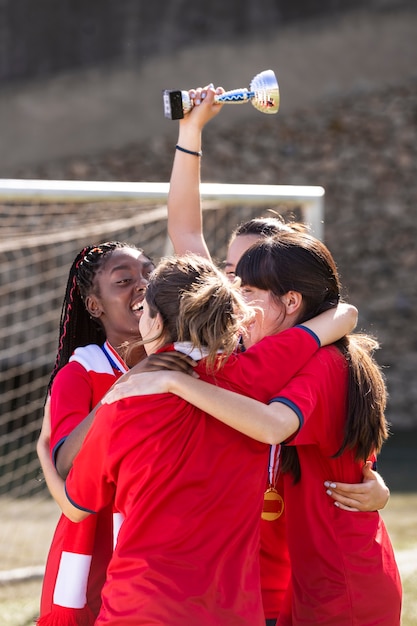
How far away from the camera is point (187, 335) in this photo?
194 centimetres

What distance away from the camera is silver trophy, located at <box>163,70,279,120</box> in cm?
257

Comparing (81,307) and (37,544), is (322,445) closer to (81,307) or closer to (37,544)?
(81,307)

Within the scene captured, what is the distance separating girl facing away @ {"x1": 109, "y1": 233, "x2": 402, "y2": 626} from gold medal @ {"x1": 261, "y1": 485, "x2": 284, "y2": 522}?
70 mm

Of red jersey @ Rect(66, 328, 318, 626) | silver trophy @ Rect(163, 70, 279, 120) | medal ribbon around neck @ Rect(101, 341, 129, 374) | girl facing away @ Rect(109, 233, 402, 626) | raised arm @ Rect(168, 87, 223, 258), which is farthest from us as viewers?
raised arm @ Rect(168, 87, 223, 258)

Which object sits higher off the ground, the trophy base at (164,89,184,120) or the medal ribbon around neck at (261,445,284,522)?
the trophy base at (164,89,184,120)

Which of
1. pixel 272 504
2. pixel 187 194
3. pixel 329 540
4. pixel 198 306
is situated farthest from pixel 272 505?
pixel 187 194

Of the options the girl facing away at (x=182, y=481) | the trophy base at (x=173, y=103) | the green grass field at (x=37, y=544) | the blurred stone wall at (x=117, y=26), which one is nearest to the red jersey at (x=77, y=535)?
the girl facing away at (x=182, y=481)

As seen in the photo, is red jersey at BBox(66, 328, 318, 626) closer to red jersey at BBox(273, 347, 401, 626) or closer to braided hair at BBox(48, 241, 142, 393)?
red jersey at BBox(273, 347, 401, 626)

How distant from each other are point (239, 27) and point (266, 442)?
10.4 m

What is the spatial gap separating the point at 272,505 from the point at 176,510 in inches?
19.0

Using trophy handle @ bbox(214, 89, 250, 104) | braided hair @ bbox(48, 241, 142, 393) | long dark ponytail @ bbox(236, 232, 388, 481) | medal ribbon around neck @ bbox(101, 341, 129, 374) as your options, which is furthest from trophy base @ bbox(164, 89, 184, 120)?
medal ribbon around neck @ bbox(101, 341, 129, 374)

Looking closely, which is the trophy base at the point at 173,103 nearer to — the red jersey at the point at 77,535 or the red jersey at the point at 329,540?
the red jersey at the point at 77,535

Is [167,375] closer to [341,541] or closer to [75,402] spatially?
[75,402]

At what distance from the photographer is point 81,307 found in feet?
8.87
